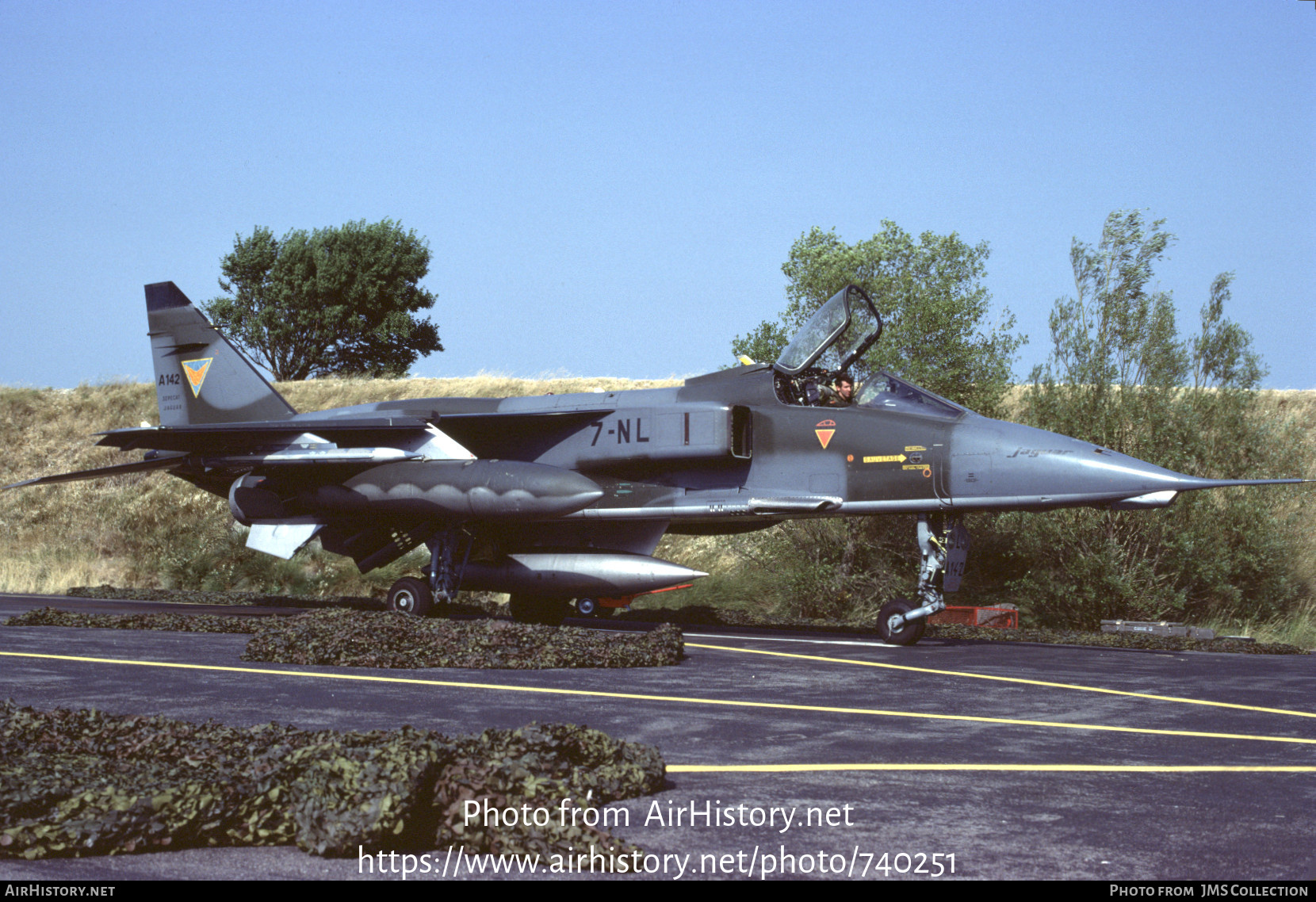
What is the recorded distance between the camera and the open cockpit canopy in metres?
14.6

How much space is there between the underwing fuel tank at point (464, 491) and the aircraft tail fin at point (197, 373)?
294cm

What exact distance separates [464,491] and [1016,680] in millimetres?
8078

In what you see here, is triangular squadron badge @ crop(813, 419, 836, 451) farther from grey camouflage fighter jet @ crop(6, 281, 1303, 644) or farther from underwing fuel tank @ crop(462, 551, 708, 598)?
underwing fuel tank @ crop(462, 551, 708, 598)

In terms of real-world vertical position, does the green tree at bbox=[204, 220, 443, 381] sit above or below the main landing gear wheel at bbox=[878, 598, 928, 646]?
above

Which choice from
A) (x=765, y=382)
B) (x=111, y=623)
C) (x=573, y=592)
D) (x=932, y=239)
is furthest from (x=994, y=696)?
(x=932, y=239)

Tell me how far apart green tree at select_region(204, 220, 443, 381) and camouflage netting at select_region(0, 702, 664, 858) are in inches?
2096

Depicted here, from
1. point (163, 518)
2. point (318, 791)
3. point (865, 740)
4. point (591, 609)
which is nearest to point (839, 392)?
point (591, 609)

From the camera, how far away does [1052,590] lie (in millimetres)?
19656

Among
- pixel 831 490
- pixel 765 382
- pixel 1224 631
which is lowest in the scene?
pixel 1224 631

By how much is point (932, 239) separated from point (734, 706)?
16253 mm

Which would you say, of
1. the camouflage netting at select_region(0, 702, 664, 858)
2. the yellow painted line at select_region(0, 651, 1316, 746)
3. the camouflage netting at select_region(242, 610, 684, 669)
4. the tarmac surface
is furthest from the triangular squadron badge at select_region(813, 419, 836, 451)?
the camouflage netting at select_region(0, 702, 664, 858)

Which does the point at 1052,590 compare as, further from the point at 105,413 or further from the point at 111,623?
the point at 105,413

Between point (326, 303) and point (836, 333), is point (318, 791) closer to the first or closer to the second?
point (836, 333)

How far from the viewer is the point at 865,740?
7.20m
